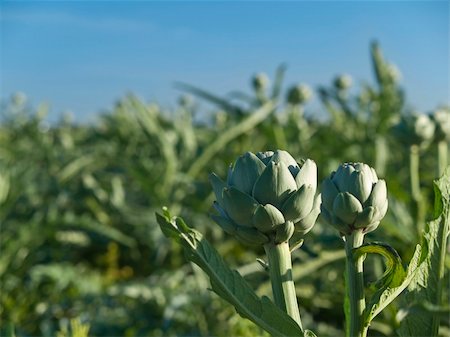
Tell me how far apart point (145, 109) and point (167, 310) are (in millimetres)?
712

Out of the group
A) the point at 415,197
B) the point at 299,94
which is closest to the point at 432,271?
the point at 415,197

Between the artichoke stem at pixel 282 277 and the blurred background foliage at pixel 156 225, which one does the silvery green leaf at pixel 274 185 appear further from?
the blurred background foliage at pixel 156 225

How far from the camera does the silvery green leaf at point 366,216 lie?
1.70 ft

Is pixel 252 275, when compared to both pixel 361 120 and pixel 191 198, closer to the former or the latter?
pixel 191 198

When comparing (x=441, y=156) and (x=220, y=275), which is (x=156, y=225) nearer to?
(x=441, y=156)

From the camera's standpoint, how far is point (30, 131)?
117 inches

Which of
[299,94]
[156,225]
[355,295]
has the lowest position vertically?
[156,225]

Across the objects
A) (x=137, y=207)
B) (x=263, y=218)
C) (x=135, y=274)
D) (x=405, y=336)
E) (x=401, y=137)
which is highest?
(x=263, y=218)

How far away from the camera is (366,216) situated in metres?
0.52

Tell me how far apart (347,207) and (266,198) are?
6cm

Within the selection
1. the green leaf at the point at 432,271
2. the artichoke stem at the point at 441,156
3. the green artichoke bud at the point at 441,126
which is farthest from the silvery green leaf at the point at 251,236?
the green artichoke bud at the point at 441,126

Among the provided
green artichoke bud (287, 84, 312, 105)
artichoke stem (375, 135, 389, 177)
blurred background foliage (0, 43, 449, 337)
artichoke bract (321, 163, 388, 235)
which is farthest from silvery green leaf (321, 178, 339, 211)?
green artichoke bud (287, 84, 312, 105)

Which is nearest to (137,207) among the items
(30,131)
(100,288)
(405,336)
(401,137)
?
(100,288)

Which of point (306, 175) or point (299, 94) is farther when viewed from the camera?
point (299, 94)
